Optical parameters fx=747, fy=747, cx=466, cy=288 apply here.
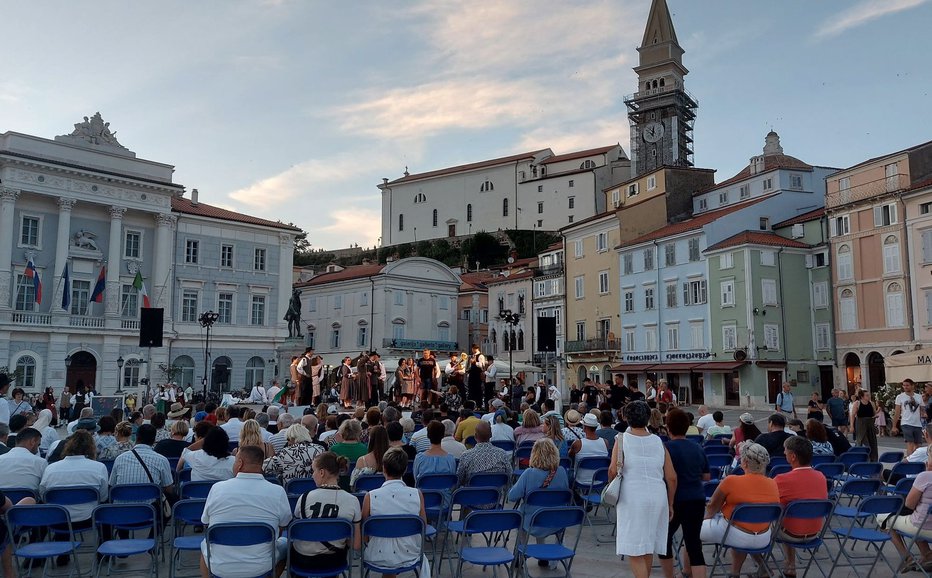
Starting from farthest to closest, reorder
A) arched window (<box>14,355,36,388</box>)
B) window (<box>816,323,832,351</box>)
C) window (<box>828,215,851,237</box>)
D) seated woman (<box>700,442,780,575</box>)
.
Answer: window (<box>816,323,832,351</box>), window (<box>828,215,851,237</box>), arched window (<box>14,355,36,388</box>), seated woman (<box>700,442,780,575</box>)

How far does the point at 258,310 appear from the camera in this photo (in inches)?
1941

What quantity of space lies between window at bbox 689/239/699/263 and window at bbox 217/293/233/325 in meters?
29.2

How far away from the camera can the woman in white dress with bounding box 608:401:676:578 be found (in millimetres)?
6254

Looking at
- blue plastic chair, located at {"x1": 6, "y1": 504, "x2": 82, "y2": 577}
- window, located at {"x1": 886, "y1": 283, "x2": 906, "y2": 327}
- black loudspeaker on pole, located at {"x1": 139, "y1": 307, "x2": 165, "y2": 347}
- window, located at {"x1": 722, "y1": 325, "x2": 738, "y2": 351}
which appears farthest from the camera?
window, located at {"x1": 722, "y1": 325, "x2": 738, "y2": 351}

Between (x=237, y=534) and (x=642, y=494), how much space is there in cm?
328

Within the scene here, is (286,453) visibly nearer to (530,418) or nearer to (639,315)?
(530,418)

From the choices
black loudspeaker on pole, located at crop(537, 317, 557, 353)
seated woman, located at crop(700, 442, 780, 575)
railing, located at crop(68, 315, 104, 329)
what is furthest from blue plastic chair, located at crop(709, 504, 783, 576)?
railing, located at crop(68, 315, 104, 329)

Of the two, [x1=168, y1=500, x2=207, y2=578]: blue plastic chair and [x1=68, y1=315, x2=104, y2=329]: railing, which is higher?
[x1=68, y1=315, x2=104, y2=329]: railing

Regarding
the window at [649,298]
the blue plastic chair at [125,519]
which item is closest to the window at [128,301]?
the window at [649,298]

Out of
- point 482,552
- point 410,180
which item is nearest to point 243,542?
point 482,552

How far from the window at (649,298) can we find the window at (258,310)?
25349mm

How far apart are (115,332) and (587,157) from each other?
6361 centimetres

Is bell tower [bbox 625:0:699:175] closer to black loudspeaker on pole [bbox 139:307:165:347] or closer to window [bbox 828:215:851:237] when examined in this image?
window [bbox 828:215:851:237]

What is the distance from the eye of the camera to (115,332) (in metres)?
42.3
